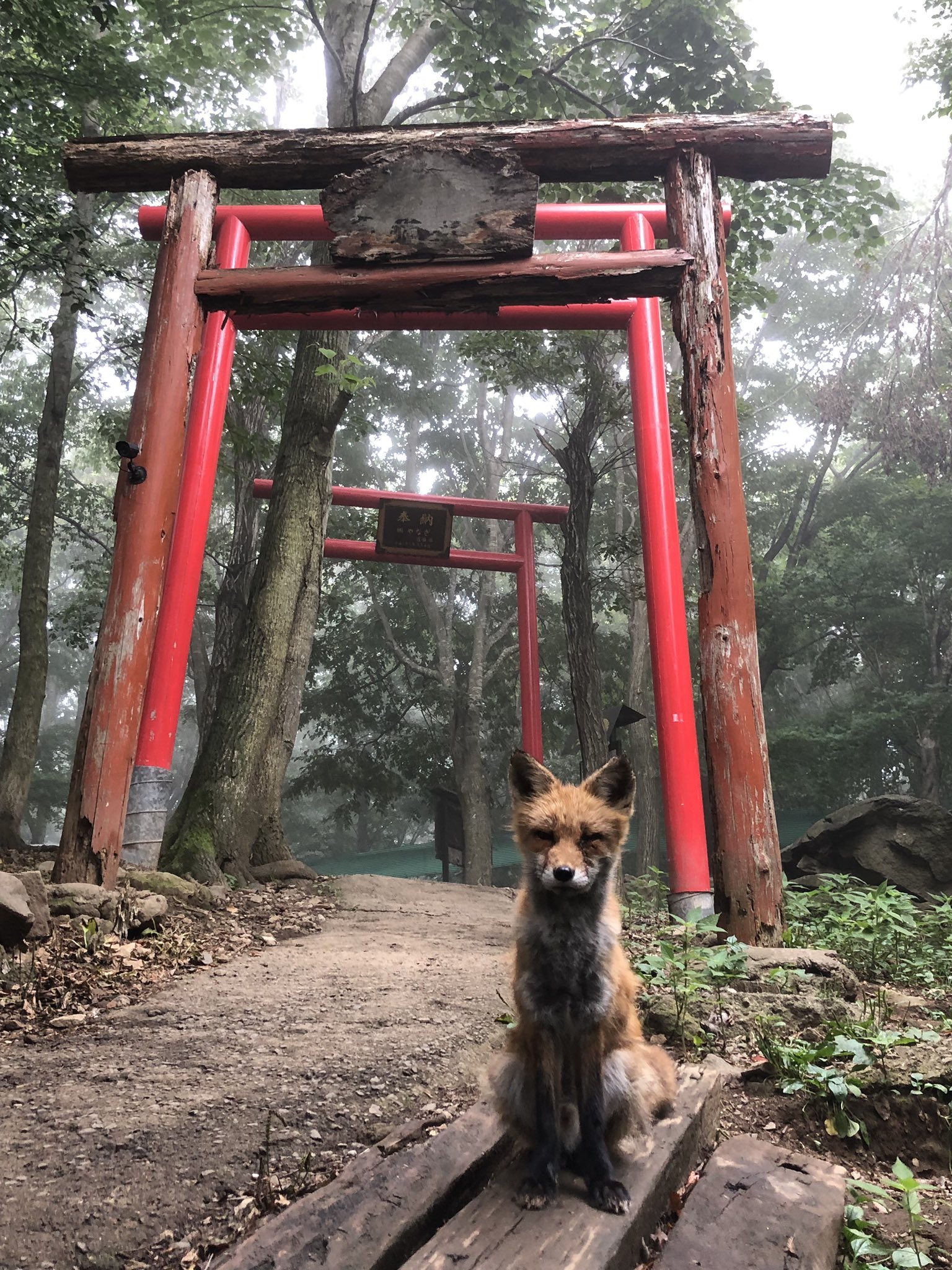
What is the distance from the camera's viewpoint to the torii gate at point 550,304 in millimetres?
4719

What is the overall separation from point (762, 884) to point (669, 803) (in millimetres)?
896

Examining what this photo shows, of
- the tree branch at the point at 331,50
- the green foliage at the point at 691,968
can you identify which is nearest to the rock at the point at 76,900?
the green foliage at the point at 691,968

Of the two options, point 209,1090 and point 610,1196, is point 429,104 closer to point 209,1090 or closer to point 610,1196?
point 209,1090

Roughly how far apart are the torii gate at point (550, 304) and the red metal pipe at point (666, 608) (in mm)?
16

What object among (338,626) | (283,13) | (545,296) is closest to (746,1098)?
(545,296)

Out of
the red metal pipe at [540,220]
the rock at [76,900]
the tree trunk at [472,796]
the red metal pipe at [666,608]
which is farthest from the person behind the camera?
the tree trunk at [472,796]

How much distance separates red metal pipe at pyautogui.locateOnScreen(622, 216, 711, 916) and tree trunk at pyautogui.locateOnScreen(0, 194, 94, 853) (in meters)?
6.40

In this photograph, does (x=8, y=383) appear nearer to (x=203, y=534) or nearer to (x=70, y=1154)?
(x=203, y=534)

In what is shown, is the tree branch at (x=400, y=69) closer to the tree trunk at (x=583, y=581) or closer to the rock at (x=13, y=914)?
the tree trunk at (x=583, y=581)

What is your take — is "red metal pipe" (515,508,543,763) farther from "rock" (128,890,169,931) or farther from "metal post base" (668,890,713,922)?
"rock" (128,890,169,931)

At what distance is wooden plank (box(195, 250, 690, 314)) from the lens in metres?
5.06

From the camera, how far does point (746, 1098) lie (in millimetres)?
2721

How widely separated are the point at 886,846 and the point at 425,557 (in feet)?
24.1

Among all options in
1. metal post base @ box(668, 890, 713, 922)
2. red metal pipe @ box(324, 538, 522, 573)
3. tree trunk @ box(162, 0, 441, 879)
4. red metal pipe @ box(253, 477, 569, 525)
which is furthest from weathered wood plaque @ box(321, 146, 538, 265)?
red metal pipe @ box(324, 538, 522, 573)
